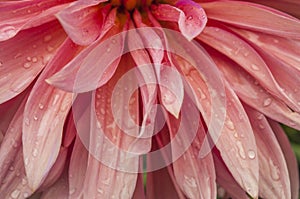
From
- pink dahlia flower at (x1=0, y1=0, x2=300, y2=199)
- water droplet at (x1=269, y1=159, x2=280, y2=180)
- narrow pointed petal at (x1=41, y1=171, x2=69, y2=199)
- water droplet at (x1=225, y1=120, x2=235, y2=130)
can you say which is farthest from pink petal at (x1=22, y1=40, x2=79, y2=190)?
water droplet at (x1=269, y1=159, x2=280, y2=180)

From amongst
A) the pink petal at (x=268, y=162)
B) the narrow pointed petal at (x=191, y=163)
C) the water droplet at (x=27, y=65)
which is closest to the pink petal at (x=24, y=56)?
the water droplet at (x=27, y=65)

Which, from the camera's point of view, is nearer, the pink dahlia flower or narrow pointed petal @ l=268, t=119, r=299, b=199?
the pink dahlia flower

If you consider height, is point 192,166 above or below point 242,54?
below

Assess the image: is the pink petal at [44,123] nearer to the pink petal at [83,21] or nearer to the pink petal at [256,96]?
the pink petal at [83,21]

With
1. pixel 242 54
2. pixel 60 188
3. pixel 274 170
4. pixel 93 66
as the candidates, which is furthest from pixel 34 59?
pixel 274 170

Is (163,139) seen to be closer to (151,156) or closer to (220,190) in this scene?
(151,156)

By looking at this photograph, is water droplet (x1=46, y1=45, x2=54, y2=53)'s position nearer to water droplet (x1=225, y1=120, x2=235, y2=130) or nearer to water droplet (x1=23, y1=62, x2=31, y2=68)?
water droplet (x1=23, y1=62, x2=31, y2=68)

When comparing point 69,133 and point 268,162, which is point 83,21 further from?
point 268,162
